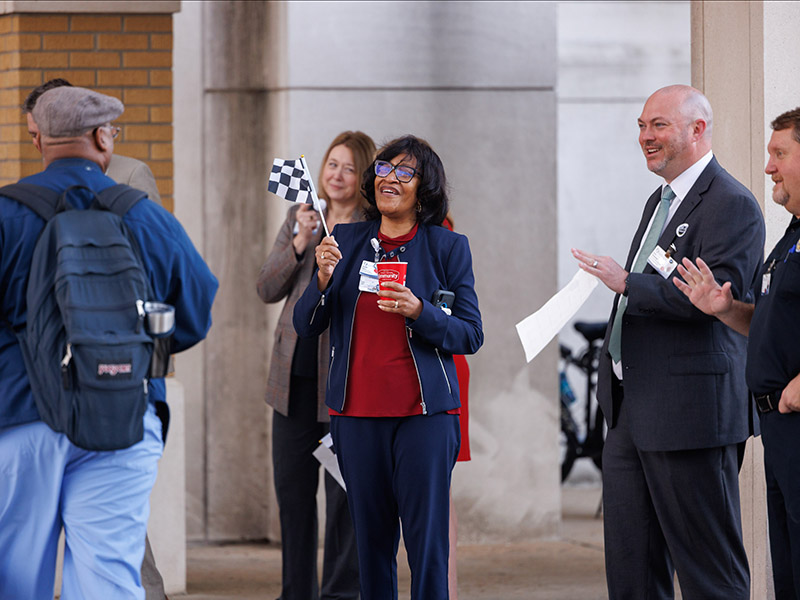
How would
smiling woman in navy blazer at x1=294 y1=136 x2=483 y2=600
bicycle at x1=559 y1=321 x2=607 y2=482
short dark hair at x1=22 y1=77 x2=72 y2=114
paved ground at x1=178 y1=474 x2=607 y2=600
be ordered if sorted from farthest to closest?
bicycle at x1=559 y1=321 x2=607 y2=482, paved ground at x1=178 y1=474 x2=607 y2=600, short dark hair at x1=22 y1=77 x2=72 y2=114, smiling woman in navy blazer at x1=294 y1=136 x2=483 y2=600

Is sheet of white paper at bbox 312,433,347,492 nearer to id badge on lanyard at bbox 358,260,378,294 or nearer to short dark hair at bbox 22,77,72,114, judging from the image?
id badge on lanyard at bbox 358,260,378,294

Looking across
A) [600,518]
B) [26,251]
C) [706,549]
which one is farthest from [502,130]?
[26,251]

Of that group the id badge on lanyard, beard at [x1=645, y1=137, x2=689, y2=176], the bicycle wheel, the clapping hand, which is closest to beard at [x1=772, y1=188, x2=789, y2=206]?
the clapping hand

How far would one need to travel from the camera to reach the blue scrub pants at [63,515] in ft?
10.2

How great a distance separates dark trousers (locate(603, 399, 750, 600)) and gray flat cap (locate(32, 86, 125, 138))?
2.01m

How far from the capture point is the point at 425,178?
13.5ft

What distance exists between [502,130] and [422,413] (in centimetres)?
315

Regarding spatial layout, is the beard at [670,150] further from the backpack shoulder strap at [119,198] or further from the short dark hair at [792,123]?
the backpack shoulder strap at [119,198]

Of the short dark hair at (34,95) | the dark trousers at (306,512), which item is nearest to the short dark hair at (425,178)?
the dark trousers at (306,512)

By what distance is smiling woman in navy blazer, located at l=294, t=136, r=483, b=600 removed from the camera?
154 inches

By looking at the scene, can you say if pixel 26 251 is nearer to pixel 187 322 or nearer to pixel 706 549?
pixel 187 322

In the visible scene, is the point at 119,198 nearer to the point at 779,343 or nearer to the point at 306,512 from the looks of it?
the point at 779,343

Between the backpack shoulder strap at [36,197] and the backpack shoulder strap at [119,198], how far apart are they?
0.41ft

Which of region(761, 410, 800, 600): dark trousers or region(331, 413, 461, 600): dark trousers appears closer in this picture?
region(761, 410, 800, 600): dark trousers
